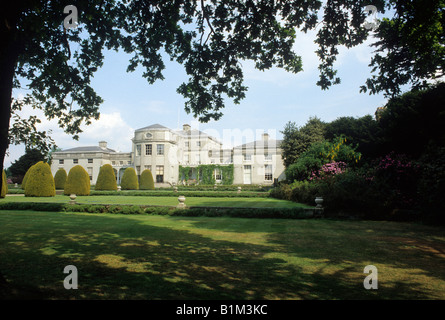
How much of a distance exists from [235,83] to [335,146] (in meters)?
12.9

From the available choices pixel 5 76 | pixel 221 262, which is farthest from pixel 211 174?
pixel 5 76

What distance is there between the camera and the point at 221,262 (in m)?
5.04

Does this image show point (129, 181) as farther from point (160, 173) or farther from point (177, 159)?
point (177, 159)

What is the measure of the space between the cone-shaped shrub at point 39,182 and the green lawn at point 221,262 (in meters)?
16.6

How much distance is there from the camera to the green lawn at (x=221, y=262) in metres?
3.62

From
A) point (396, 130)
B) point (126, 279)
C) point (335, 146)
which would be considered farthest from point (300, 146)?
point (126, 279)

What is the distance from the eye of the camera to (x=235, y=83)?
279 inches

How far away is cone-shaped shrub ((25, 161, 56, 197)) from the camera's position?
22555 millimetres

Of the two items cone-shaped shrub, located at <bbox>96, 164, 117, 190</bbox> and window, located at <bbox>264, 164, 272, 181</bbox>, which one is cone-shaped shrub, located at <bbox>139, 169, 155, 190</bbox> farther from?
window, located at <bbox>264, 164, 272, 181</bbox>

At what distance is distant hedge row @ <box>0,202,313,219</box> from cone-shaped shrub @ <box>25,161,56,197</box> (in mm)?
8794

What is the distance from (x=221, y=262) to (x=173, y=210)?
8.31m

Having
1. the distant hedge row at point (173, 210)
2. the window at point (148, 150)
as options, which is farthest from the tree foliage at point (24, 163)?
the distant hedge row at point (173, 210)

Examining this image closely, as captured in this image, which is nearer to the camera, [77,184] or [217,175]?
[77,184]

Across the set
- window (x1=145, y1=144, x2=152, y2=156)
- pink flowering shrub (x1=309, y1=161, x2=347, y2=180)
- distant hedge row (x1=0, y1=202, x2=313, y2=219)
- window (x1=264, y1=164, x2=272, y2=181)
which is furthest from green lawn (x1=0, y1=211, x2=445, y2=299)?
window (x1=145, y1=144, x2=152, y2=156)
